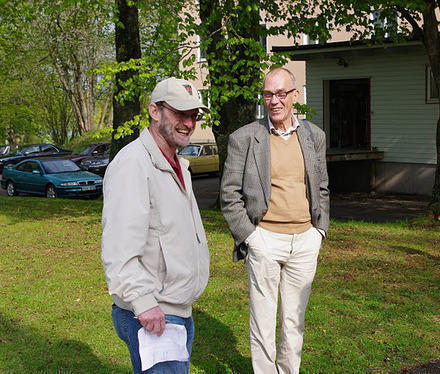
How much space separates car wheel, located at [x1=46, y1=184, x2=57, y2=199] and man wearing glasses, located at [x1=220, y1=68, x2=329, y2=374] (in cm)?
1913

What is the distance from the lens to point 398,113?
75.3ft

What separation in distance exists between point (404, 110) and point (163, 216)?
2084 cm

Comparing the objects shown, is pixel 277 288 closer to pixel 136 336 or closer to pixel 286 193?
pixel 286 193

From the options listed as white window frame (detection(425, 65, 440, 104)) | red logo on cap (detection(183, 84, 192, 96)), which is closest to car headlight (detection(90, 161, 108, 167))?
white window frame (detection(425, 65, 440, 104))

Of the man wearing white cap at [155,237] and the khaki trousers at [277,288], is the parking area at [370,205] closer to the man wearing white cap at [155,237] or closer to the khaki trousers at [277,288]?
the khaki trousers at [277,288]

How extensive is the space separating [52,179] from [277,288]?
19501mm

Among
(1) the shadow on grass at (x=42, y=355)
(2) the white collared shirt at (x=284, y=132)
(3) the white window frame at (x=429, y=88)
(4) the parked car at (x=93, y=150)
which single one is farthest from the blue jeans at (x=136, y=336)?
(4) the parked car at (x=93, y=150)

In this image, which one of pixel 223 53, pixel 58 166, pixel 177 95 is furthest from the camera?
pixel 58 166

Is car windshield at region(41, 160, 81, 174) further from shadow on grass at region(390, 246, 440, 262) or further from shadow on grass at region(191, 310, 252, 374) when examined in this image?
shadow on grass at region(191, 310, 252, 374)

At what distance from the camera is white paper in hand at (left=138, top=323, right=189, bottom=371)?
10.0ft

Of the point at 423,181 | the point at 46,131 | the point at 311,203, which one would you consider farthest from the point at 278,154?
the point at 46,131

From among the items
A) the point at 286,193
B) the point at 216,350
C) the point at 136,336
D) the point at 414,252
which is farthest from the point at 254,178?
the point at 414,252

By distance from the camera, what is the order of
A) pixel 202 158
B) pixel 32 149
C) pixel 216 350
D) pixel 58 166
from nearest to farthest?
pixel 216 350 < pixel 58 166 < pixel 202 158 < pixel 32 149

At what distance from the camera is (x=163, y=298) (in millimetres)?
3123
